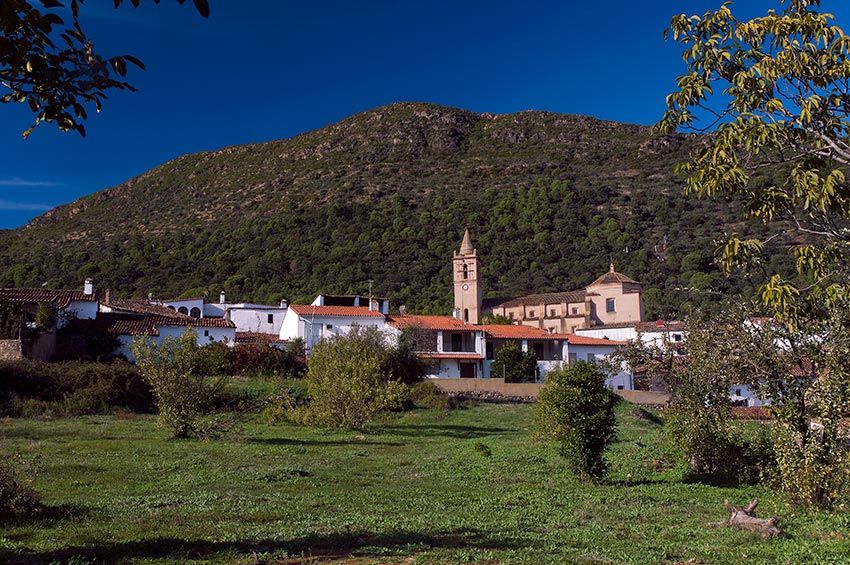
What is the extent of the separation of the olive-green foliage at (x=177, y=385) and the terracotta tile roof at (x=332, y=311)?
33.5 meters

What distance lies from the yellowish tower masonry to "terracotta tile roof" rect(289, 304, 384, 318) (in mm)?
23812

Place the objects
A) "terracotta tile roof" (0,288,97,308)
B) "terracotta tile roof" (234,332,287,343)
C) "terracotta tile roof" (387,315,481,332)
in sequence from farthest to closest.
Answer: "terracotta tile roof" (387,315,481,332)
"terracotta tile roof" (234,332,287,343)
"terracotta tile roof" (0,288,97,308)

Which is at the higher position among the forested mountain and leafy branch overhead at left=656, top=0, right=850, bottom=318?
the forested mountain

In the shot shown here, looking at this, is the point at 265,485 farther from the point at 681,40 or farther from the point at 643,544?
the point at 681,40

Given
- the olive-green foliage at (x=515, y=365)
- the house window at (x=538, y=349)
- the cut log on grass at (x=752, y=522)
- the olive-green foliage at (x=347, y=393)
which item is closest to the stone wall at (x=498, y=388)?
the olive-green foliage at (x=515, y=365)

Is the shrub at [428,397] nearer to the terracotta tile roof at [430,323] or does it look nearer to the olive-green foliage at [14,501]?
the terracotta tile roof at [430,323]

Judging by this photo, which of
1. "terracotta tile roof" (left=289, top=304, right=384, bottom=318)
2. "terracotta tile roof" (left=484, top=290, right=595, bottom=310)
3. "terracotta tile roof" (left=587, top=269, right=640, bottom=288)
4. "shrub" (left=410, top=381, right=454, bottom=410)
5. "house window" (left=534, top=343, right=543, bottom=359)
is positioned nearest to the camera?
"shrub" (left=410, top=381, right=454, bottom=410)

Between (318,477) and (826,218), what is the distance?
12.7m

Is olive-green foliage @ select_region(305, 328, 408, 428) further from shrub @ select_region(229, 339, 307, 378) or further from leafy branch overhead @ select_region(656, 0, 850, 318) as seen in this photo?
leafy branch overhead @ select_region(656, 0, 850, 318)

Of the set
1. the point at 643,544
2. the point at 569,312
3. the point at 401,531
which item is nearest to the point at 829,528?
the point at 643,544

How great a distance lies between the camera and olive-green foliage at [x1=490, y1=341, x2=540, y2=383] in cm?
5950

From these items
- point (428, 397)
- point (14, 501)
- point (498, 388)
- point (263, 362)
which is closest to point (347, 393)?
point (428, 397)

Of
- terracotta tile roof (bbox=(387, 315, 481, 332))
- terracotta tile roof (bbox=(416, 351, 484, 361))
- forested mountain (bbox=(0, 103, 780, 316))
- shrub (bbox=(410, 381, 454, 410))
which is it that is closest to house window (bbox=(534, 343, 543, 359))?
terracotta tile roof (bbox=(387, 315, 481, 332))

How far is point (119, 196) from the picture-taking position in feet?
417
